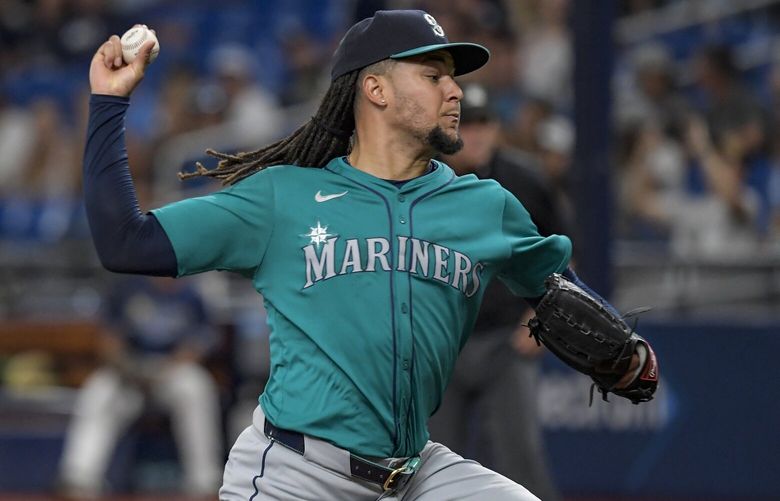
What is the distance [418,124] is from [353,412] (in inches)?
32.1

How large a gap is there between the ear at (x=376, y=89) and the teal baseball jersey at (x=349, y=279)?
0.21 m

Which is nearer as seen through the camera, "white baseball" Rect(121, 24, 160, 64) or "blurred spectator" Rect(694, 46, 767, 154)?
"white baseball" Rect(121, 24, 160, 64)

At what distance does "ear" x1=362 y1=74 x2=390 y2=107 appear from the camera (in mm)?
3865

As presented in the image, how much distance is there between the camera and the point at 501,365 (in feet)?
A: 20.4

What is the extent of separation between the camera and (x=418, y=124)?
12.6 ft

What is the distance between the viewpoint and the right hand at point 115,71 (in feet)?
11.5

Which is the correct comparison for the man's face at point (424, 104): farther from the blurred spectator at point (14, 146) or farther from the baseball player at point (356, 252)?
the blurred spectator at point (14, 146)

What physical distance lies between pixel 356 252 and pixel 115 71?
78 centimetres

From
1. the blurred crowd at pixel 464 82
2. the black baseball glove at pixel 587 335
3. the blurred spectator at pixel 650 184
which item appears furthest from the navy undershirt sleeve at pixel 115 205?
the blurred spectator at pixel 650 184

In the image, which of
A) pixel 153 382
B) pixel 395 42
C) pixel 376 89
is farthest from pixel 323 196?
pixel 153 382

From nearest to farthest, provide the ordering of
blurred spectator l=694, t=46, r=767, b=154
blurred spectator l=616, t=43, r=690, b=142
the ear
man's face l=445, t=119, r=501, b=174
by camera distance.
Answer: the ear
man's face l=445, t=119, r=501, b=174
blurred spectator l=694, t=46, r=767, b=154
blurred spectator l=616, t=43, r=690, b=142

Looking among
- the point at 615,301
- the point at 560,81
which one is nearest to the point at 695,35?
the point at 560,81

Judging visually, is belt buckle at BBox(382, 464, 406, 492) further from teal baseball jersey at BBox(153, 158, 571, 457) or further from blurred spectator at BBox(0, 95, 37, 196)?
blurred spectator at BBox(0, 95, 37, 196)

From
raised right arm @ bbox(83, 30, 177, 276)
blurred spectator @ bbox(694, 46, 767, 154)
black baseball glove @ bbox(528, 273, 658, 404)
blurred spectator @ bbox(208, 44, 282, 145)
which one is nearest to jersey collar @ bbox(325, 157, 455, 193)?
black baseball glove @ bbox(528, 273, 658, 404)
